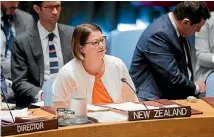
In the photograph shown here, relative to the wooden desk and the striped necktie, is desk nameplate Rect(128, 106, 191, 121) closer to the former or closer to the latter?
the wooden desk

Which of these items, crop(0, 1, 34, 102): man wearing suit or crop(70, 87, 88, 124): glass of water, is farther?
crop(0, 1, 34, 102): man wearing suit

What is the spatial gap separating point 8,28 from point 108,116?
1.70 m

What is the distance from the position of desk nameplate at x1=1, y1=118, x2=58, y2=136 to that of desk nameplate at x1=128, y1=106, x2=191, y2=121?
1.22 feet

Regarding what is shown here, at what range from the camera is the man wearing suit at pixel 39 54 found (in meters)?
3.41

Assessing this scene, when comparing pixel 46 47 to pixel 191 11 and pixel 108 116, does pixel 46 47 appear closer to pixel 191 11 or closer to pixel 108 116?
pixel 191 11

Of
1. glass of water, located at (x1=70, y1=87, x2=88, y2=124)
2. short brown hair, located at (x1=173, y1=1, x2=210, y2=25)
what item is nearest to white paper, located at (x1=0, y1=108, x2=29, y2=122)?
glass of water, located at (x1=70, y1=87, x2=88, y2=124)

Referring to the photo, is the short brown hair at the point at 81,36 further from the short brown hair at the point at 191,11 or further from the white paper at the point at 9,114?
the short brown hair at the point at 191,11

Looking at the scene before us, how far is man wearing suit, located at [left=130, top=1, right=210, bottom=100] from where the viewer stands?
10.7 feet

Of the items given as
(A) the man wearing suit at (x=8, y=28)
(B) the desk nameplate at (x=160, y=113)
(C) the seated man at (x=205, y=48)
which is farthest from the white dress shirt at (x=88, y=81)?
(C) the seated man at (x=205, y=48)

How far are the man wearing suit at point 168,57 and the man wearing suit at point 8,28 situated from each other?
941mm

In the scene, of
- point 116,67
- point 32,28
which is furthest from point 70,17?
point 116,67

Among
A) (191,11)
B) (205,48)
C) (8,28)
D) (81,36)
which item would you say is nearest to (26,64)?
(8,28)

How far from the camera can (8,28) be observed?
3691 mm

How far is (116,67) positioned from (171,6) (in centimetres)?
191
